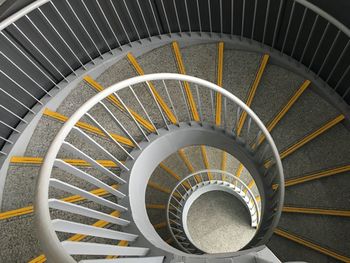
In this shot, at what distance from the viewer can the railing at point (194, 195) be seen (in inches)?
264

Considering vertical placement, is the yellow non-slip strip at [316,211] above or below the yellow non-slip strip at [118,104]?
below

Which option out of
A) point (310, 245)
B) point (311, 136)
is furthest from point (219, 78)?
point (310, 245)

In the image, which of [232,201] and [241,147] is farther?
[232,201]

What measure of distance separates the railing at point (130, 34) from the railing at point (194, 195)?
2.94 m

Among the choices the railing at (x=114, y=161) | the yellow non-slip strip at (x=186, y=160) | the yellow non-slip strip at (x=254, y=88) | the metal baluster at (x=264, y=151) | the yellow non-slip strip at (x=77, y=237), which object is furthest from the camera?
the yellow non-slip strip at (x=186, y=160)

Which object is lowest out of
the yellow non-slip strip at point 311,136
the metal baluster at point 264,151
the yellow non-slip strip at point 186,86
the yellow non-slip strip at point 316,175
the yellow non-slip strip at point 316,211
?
the yellow non-slip strip at point 316,211

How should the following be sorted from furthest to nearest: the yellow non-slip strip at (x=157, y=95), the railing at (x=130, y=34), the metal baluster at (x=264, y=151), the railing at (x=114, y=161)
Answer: the yellow non-slip strip at (x=157, y=95), the railing at (x=130, y=34), the metal baluster at (x=264, y=151), the railing at (x=114, y=161)

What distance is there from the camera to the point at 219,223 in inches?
294

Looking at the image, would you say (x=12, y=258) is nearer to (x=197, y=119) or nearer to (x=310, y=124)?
(x=197, y=119)

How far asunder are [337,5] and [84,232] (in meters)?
4.18

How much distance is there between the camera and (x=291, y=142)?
15.6ft

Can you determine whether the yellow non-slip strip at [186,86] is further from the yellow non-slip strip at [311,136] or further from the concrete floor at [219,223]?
the concrete floor at [219,223]

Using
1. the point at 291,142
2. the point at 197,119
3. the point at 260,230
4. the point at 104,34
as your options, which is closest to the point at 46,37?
the point at 104,34

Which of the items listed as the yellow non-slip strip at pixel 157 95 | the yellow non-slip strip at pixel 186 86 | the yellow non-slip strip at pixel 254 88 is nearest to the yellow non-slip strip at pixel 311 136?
the yellow non-slip strip at pixel 254 88
